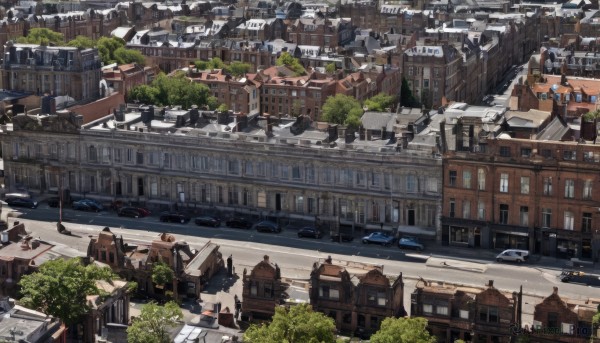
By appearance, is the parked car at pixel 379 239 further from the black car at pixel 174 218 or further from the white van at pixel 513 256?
the black car at pixel 174 218

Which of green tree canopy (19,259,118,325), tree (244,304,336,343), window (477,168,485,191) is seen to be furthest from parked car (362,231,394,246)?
green tree canopy (19,259,118,325)

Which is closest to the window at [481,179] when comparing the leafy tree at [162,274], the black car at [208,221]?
the black car at [208,221]

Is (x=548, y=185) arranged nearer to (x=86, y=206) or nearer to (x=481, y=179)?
(x=481, y=179)

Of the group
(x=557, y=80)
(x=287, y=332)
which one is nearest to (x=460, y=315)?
(x=287, y=332)

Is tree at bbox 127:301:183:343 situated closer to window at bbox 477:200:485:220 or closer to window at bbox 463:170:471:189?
window at bbox 463:170:471:189

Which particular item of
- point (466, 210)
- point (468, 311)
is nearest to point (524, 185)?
point (466, 210)
